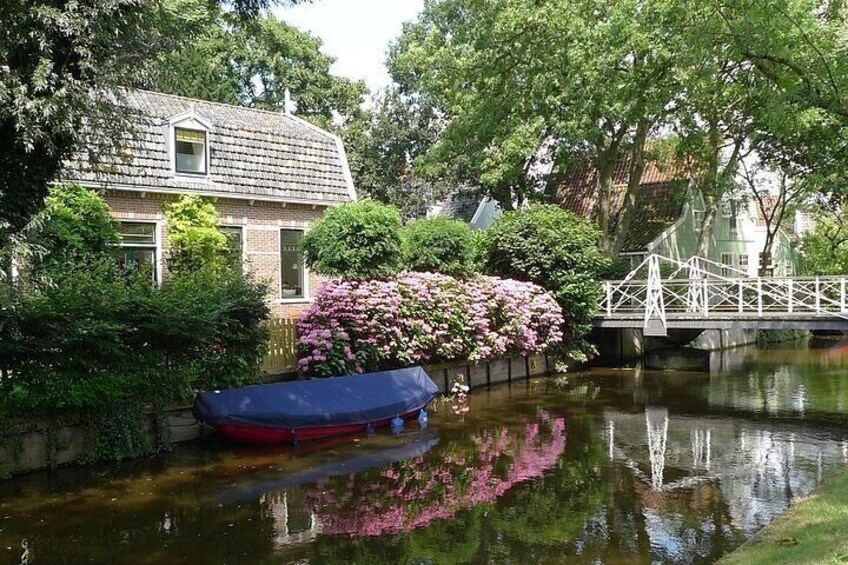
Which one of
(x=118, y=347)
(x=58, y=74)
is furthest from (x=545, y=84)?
(x=58, y=74)

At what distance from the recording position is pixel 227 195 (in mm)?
19203

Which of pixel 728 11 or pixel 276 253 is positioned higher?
pixel 728 11

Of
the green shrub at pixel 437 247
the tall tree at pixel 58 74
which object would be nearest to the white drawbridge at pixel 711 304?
the green shrub at pixel 437 247

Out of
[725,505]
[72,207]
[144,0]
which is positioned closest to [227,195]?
[72,207]

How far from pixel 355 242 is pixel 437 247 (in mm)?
3392

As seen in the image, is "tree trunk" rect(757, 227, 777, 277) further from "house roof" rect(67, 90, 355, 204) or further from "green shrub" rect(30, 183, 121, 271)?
Result: "green shrub" rect(30, 183, 121, 271)

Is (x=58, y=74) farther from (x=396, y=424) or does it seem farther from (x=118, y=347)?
(x=396, y=424)

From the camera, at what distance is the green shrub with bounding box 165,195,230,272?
18094mm

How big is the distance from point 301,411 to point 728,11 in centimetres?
901

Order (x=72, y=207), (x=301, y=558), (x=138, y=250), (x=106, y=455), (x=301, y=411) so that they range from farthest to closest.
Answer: (x=138, y=250), (x=72, y=207), (x=301, y=411), (x=106, y=455), (x=301, y=558)

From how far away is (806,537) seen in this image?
6.36 m

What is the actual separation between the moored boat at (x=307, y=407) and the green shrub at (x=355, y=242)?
3008 mm

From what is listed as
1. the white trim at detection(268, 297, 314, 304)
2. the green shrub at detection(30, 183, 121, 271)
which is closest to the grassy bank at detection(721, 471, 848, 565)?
the green shrub at detection(30, 183, 121, 271)

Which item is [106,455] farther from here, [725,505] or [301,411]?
[725,505]
